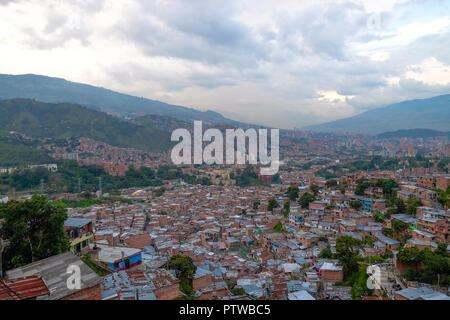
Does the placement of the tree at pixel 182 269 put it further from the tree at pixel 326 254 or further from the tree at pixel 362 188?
the tree at pixel 362 188

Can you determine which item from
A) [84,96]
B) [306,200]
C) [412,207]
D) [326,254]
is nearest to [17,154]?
[306,200]

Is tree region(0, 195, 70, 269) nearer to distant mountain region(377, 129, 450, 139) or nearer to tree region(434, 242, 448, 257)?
tree region(434, 242, 448, 257)

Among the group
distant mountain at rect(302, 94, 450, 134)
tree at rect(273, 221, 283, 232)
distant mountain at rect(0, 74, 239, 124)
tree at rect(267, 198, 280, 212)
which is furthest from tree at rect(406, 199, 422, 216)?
distant mountain at rect(302, 94, 450, 134)

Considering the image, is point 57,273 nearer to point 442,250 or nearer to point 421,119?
point 442,250

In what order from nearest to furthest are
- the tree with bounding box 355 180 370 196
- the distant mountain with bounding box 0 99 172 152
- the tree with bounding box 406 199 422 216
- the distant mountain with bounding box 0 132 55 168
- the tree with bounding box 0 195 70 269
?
the tree with bounding box 0 195 70 269
the tree with bounding box 406 199 422 216
the tree with bounding box 355 180 370 196
the distant mountain with bounding box 0 132 55 168
the distant mountain with bounding box 0 99 172 152

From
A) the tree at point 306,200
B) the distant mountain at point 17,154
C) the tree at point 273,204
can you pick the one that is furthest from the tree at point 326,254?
the distant mountain at point 17,154
